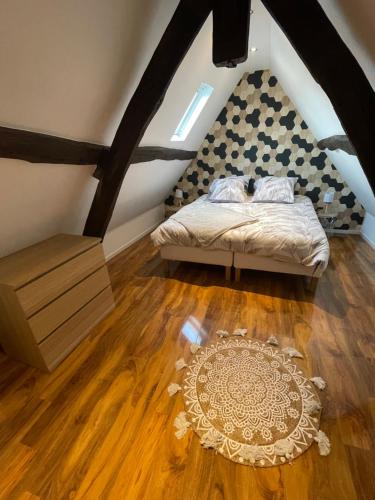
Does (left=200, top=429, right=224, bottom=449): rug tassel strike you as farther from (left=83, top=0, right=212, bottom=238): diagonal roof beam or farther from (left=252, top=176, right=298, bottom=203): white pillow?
(left=252, top=176, right=298, bottom=203): white pillow

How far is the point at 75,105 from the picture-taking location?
135 cm

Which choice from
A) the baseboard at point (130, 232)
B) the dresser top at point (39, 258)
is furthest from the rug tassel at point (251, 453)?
the baseboard at point (130, 232)

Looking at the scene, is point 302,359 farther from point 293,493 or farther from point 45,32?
point 45,32

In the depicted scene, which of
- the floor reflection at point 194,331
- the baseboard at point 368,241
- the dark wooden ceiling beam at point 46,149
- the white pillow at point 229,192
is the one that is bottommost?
the baseboard at point 368,241

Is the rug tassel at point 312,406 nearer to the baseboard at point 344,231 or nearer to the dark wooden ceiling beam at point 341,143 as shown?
the dark wooden ceiling beam at point 341,143

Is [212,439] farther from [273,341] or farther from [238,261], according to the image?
[238,261]

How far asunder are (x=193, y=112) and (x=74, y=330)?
297cm

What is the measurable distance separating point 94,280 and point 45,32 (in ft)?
4.78

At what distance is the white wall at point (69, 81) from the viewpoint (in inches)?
38.1

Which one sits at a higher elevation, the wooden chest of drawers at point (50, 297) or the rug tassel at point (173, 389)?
the wooden chest of drawers at point (50, 297)

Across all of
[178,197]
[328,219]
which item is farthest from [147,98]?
[328,219]

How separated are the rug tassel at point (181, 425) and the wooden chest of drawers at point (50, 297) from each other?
89 cm

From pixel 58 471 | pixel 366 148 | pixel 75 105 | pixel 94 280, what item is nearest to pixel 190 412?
pixel 58 471

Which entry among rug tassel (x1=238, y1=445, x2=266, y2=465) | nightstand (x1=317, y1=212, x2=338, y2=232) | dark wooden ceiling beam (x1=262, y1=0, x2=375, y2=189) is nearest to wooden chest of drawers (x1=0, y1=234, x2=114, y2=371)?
rug tassel (x1=238, y1=445, x2=266, y2=465)
